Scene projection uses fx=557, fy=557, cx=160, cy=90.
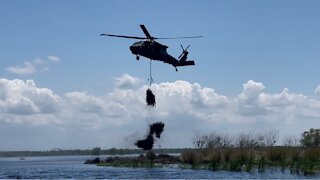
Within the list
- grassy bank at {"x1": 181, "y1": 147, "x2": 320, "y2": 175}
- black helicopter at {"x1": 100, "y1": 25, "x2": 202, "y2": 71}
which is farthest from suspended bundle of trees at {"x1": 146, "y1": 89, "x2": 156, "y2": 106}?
grassy bank at {"x1": 181, "y1": 147, "x2": 320, "y2": 175}

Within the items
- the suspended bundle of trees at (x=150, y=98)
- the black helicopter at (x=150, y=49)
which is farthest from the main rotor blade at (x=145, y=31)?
the suspended bundle of trees at (x=150, y=98)

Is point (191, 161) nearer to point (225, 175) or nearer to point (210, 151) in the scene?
point (210, 151)

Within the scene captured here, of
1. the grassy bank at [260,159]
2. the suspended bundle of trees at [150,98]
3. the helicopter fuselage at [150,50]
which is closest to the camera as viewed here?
the suspended bundle of trees at [150,98]

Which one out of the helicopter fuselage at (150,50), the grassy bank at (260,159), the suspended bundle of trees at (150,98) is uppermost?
the helicopter fuselage at (150,50)

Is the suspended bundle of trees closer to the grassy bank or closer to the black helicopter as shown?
the black helicopter

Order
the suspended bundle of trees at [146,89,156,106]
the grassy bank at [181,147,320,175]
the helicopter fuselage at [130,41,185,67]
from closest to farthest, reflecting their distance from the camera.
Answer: the suspended bundle of trees at [146,89,156,106] < the helicopter fuselage at [130,41,185,67] < the grassy bank at [181,147,320,175]

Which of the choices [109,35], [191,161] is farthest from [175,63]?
[191,161]

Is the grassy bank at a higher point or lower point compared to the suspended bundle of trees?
lower

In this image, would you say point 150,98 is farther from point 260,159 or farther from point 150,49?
point 260,159

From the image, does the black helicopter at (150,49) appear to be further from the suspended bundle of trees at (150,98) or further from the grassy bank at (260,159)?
the grassy bank at (260,159)

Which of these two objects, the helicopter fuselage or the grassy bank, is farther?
the grassy bank

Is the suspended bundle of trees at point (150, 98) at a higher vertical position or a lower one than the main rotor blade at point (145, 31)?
lower

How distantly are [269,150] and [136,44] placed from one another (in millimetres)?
23874

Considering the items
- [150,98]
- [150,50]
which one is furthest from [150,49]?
[150,98]
